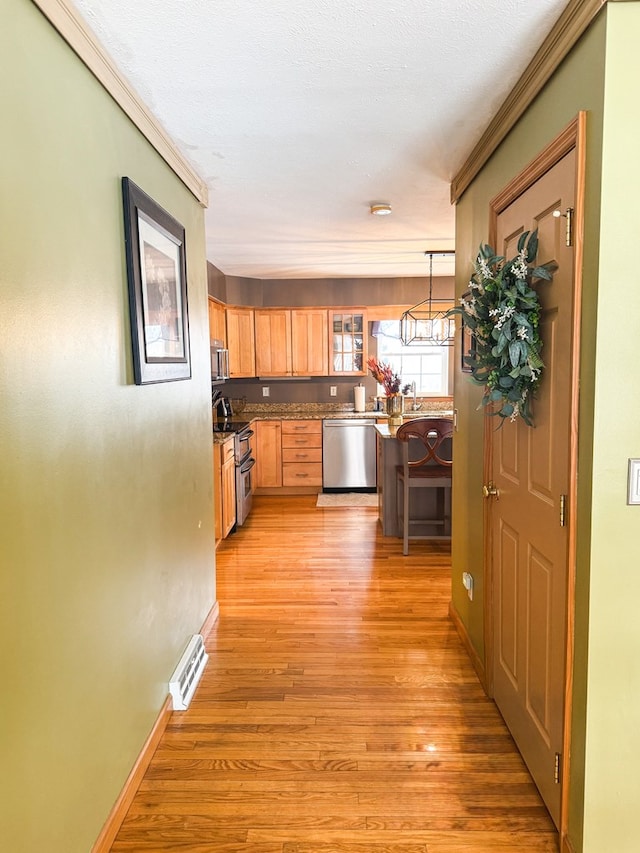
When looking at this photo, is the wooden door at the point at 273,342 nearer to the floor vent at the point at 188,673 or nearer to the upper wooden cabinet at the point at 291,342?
the upper wooden cabinet at the point at 291,342

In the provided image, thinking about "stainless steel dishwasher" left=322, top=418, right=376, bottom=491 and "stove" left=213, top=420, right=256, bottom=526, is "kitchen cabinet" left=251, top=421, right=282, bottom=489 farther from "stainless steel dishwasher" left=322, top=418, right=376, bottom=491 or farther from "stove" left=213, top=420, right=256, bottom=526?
"stove" left=213, top=420, right=256, bottom=526

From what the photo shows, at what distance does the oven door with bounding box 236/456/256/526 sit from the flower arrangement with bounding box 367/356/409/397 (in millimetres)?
1621

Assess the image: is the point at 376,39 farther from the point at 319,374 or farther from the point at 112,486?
the point at 319,374

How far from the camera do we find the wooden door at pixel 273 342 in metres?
6.57

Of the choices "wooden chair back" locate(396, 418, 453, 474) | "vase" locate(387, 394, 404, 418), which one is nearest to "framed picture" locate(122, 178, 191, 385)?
"wooden chair back" locate(396, 418, 453, 474)

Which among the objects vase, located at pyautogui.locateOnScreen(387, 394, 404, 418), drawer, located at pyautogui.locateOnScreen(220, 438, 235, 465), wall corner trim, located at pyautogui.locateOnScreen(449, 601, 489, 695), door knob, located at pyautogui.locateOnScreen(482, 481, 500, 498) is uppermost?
vase, located at pyautogui.locateOnScreen(387, 394, 404, 418)

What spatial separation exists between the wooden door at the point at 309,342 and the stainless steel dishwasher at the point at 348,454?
0.75m

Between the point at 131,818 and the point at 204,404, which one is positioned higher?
the point at 204,404

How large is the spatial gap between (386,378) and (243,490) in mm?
1896

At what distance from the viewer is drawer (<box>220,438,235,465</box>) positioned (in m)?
4.52

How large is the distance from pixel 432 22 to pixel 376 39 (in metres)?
0.17

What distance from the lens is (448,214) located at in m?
3.60

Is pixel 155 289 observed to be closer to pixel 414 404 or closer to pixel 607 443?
pixel 607 443

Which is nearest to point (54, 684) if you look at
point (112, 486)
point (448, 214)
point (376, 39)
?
point (112, 486)
